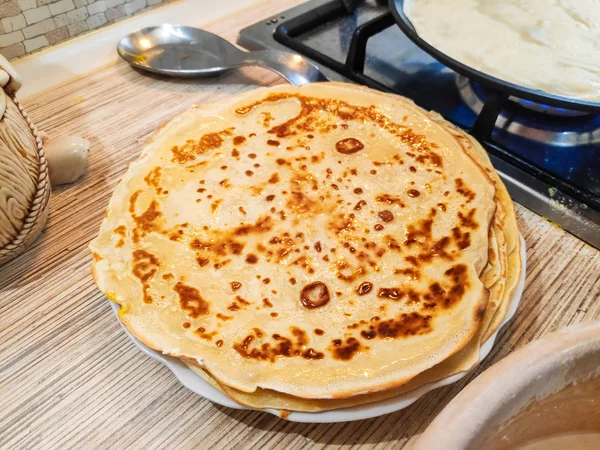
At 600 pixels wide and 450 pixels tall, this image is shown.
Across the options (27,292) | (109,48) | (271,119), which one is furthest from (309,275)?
(109,48)

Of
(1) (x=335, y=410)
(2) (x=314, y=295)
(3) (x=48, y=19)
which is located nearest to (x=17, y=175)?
(2) (x=314, y=295)

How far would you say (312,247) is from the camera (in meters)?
0.85

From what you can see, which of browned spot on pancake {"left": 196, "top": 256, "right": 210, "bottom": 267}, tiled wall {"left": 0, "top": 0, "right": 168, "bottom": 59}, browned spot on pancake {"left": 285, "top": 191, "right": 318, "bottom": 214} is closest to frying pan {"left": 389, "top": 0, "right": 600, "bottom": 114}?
browned spot on pancake {"left": 285, "top": 191, "right": 318, "bottom": 214}

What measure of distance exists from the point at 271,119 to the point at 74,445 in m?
0.69

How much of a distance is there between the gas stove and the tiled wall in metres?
0.41

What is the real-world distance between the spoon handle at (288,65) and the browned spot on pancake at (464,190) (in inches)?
19.8

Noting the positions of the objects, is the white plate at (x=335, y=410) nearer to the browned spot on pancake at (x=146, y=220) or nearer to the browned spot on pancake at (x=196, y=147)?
the browned spot on pancake at (x=146, y=220)

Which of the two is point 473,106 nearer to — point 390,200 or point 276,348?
point 390,200

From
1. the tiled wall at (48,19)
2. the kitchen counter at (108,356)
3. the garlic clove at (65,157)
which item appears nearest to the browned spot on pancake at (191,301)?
the kitchen counter at (108,356)

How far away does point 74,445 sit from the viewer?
713 mm

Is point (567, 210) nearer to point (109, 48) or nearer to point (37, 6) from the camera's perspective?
point (109, 48)

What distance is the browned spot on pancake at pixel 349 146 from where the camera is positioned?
3.29 feet

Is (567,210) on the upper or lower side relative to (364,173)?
lower

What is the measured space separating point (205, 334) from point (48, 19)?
3.61 feet
